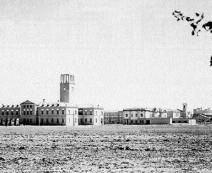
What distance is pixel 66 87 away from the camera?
13250 cm

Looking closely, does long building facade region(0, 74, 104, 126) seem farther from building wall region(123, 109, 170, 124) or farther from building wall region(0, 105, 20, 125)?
building wall region(123, 109, 170, 124)

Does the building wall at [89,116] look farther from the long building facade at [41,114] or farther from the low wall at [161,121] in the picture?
the low wall at [161,121]

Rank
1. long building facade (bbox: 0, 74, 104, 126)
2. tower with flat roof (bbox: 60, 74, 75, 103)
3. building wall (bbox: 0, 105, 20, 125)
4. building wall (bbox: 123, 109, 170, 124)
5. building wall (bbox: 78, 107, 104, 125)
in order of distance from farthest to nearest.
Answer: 1. building wall (bbox: 123, 109, 170, 124)
2. tower with flat roof (bbox: 60, 74, 75, 103)
3. building wall (bbox: 78, 107, 104, 125)
4. building wall (bbox: 0, 105, 20, 125)
5. long building facade (bbox: 0, 74, 104, 126)

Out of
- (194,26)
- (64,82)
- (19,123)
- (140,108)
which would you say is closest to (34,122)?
(19,123)

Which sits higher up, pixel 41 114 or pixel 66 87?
pixel 66 87

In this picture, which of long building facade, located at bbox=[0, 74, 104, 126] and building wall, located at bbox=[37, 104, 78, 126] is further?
long building facade, located at bbox=[0, 74, 104, 126]

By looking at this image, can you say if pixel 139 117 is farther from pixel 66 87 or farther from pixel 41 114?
pixel 41 114

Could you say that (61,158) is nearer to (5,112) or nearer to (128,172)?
(128,172)

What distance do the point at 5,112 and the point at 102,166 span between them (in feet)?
367

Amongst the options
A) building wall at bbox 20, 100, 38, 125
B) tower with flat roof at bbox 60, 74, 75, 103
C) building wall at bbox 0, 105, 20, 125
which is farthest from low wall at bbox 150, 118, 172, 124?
building wall at bbox 0, 105, 20, 125

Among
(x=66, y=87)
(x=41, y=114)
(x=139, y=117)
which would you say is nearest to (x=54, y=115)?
(x=41, y=114)

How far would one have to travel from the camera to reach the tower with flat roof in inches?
5172

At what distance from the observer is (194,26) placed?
3883 mm

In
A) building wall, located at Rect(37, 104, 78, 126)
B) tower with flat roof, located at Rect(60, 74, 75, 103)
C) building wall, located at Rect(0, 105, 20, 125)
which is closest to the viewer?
building wall, located at Rect(37, 104, 78, 126)
